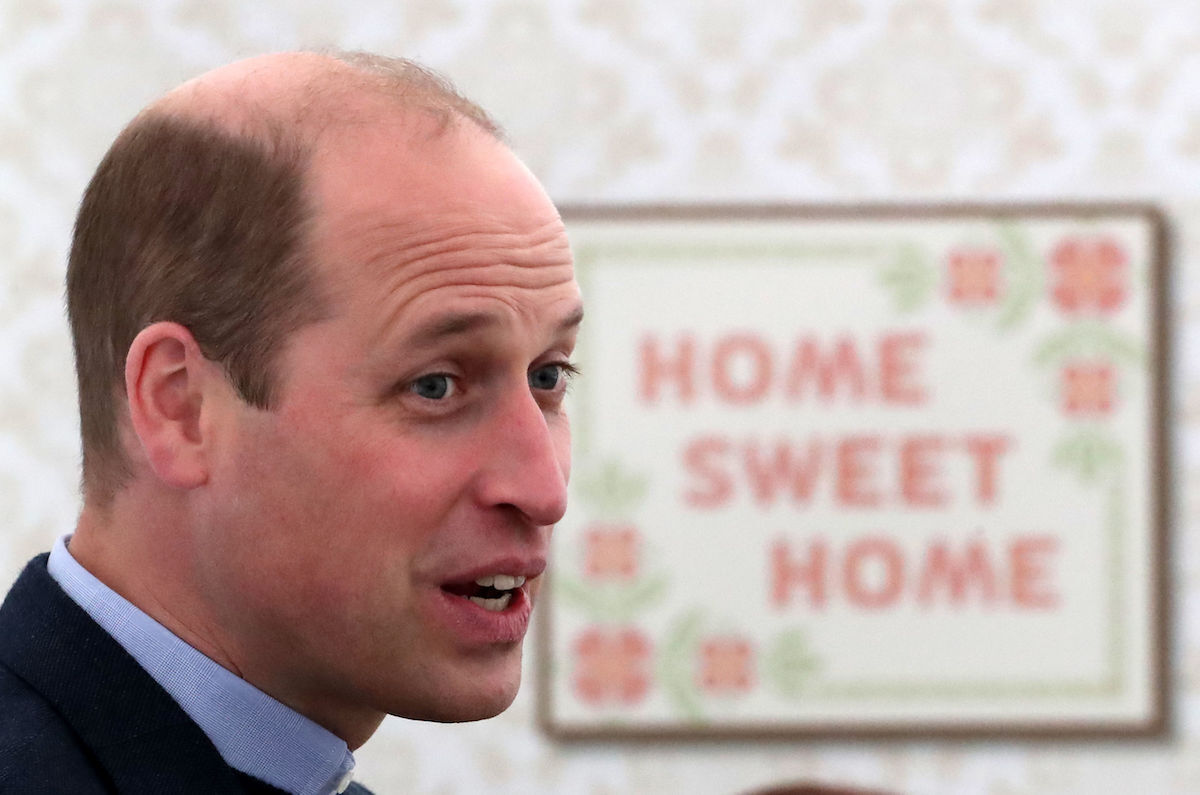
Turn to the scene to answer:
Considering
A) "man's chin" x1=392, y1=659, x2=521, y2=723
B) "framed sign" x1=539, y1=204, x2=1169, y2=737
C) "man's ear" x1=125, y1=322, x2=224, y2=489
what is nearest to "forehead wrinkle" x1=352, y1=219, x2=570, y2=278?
"man's ear" x1=125, y1=322, x2=224, y2=489

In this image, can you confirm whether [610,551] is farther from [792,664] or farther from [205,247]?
[205,247]

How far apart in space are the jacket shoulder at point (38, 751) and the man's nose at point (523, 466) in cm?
23

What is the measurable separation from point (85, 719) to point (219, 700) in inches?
3.0

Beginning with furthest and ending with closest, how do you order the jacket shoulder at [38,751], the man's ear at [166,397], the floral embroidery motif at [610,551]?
the floral embroidery motif at [610,551], the man's ear at [166,397], the jacket shoulder at [38,751]

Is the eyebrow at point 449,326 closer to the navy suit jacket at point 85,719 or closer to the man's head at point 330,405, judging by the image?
the man's head at point 330,405

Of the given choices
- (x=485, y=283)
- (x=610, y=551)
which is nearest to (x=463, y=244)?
(x=485, y=283)

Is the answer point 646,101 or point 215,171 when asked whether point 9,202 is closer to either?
point 646,101

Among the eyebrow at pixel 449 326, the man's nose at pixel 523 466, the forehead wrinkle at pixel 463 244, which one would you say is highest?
the forehead wrinkle at pixel 463 244

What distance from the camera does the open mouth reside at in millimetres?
754

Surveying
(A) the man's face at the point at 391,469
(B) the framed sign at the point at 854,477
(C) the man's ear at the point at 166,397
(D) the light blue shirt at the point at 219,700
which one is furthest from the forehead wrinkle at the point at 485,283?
(B) the framed sign at the point at 854,477

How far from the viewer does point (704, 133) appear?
2074 millimetres

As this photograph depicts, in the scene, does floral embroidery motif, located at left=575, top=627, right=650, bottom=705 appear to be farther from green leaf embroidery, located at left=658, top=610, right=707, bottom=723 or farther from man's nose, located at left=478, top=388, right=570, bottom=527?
man's nose, located at left=478, top=388, right=570, bottom=527

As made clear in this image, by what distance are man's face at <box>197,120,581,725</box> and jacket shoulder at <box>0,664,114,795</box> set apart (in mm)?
105

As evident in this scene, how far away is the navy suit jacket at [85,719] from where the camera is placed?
2.14ft
